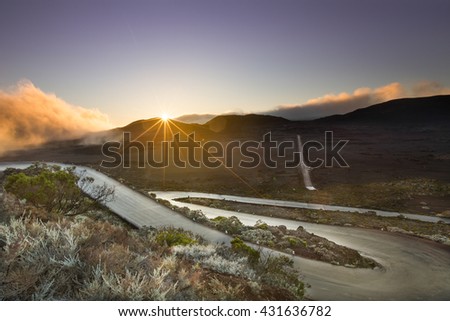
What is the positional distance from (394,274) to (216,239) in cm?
Answer: 621

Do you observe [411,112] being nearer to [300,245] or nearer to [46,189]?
[300,245]

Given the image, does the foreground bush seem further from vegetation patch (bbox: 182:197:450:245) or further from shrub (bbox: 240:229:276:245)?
vegetation patch (bbox: 182:197:450:245)

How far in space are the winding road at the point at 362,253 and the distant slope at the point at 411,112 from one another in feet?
208

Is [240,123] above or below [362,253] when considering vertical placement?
above

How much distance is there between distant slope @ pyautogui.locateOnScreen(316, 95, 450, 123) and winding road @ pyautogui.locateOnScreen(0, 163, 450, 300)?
63.4 metres

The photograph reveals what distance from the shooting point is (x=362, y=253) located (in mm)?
13047

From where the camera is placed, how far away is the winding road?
7.46 m

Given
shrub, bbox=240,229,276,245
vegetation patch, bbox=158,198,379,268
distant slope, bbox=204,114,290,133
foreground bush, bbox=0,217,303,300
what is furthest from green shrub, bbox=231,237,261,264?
distant slope, bbox=204,114,290,133

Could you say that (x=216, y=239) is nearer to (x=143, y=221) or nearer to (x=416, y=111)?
(x=143, y=221)

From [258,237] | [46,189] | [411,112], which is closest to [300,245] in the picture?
[258,237]

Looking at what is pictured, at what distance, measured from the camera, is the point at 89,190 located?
17078 millimetres

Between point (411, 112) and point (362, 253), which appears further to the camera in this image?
point (411, 112)

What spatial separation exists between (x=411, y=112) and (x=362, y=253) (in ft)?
238
